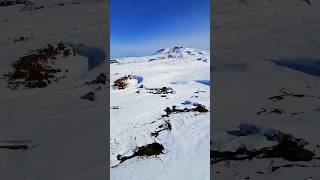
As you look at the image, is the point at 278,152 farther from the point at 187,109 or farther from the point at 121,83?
the point at 121,83

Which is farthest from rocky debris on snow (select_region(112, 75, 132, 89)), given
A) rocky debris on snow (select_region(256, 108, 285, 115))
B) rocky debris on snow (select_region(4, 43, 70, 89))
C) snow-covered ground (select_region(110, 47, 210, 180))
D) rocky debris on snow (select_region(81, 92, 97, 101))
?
rocky debris on snow (select_region(256, 108, 285, 115))

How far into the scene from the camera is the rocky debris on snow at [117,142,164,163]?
9.84 ft

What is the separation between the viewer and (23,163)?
115 inches

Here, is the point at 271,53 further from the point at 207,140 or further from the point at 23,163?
the point at 23,163

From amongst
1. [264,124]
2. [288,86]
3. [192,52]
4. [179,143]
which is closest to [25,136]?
Answer: [179,143]

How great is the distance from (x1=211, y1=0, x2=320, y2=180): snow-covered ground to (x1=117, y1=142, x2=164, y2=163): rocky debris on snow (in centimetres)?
49

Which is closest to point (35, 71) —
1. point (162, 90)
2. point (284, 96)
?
point (162, 90)

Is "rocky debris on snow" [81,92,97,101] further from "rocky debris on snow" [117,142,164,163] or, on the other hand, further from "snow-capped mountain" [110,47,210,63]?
"snow-capped mountain" [110,47,210,63]

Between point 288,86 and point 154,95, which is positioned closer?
point 288,86

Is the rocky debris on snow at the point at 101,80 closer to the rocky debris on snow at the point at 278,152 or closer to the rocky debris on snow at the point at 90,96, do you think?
the rocky debris on snow at the point at 90,96

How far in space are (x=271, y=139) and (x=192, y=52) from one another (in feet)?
12.8

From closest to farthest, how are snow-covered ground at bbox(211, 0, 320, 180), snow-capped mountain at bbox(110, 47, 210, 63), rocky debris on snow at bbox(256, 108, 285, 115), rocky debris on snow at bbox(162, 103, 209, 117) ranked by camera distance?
snow-covered ground at bbox(211, 0, 320, 180), rocky debris on snow at bbox(256, 108, 285, 115), rocky debris on snow at bbox(162, 103, 209, 117), snow-capped mountain at bbox(110, 47, 210, 63)

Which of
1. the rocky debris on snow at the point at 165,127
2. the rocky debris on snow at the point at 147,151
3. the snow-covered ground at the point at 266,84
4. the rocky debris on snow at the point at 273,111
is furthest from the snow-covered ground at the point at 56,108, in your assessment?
the rocky debris on snow at the point at 273,111

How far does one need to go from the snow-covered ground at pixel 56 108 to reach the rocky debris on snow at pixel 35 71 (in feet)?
0.21
